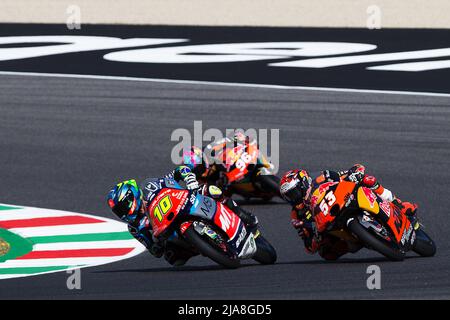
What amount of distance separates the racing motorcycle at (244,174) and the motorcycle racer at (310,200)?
3308 millimetres

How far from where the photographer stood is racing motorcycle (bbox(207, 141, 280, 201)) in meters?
15.3

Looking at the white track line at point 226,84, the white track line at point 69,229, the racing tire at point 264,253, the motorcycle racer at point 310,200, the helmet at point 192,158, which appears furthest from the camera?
the white track line at point 226,84

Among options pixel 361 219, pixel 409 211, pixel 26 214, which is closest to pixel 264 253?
pixel 361 219

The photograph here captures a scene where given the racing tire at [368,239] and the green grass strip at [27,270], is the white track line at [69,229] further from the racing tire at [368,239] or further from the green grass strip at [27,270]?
the racing tire at [368,239]

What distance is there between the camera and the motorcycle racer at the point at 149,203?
1159cm

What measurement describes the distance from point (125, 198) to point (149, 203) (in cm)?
20

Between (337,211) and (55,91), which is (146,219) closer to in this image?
(337,211)

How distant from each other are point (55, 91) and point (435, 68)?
20.2ft

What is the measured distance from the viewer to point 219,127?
20281 millimetres

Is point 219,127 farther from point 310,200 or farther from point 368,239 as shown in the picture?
point 368,239

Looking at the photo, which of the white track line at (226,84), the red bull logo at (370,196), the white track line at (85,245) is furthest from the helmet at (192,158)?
the white track line at (226,84)

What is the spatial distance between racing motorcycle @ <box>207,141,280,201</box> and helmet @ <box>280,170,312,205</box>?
341 centimetres

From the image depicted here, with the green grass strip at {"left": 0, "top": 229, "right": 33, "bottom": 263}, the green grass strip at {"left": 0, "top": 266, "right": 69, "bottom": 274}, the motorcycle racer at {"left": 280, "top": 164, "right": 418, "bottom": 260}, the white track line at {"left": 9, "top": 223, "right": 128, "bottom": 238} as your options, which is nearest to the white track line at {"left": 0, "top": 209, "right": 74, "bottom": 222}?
the white track line at {"left": 9, "top": 223, "right": 128, "bottom": 238}
